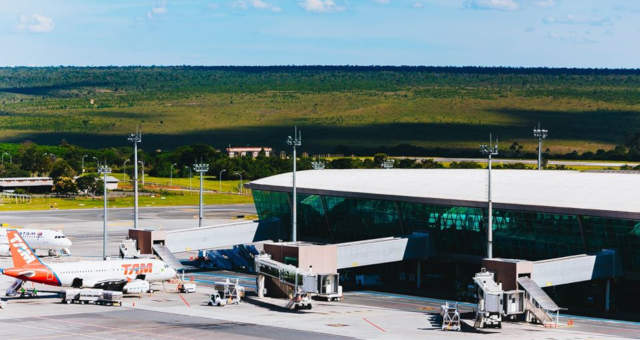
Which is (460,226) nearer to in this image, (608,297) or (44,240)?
(608,297)

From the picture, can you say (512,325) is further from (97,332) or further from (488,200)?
(97,332)

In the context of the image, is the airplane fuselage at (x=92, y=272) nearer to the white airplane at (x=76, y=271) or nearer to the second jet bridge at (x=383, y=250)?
the white airplane at (x=76, y=271)

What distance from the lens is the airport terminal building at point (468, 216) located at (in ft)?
311

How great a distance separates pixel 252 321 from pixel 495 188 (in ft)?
104

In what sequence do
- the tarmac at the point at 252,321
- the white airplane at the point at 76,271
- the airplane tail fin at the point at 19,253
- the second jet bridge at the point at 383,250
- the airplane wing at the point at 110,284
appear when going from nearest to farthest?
the tarmac at the point at 252,321
the white airplane at the point at 76,271
the airplane tail fin at the point at 19,253
the airplane wing at the point at 110,284
the second jet bridge at the point at 383,250

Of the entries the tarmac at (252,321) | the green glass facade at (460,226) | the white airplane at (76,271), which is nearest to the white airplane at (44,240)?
the green glass facade at (460,226)

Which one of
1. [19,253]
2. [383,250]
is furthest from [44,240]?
[383,250]

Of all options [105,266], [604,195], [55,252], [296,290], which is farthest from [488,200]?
[55,252]

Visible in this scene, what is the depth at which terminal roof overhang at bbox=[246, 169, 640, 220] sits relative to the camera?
94625 millimetres

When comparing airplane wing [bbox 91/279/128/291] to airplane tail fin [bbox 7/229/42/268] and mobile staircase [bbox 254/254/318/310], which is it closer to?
airplane tail fin [bbox 7/229/42/268]

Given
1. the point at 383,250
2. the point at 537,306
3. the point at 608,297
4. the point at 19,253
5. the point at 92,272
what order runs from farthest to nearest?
the point at 383,250 → the point at 92,272 → the point at 19,253 → the point at 608,297 → the point at 537,306

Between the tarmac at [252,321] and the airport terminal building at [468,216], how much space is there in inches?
319

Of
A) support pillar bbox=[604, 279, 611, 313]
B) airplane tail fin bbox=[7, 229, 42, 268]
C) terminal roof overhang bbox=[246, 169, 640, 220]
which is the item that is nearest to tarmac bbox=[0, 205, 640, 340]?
airplane tail fin bbox=[7, 229, 42, 268]

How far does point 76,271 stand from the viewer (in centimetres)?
9825
